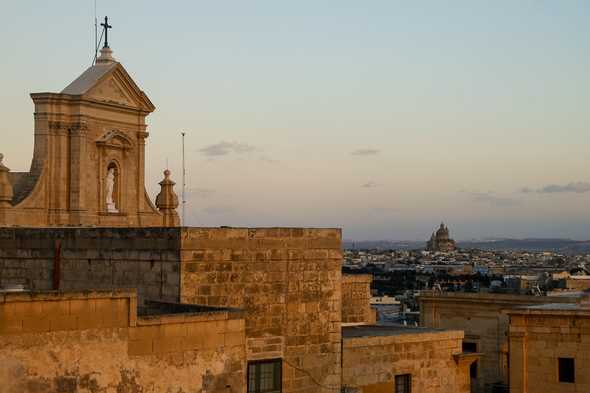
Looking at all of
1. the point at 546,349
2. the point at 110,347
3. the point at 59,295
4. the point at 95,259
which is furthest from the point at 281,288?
the point at 546,349

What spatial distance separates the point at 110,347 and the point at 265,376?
4.52 metres

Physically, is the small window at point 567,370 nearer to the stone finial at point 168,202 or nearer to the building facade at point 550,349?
the building facade at point 550,349

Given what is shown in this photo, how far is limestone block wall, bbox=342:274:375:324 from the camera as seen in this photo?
25438mm

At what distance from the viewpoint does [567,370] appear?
25031mm

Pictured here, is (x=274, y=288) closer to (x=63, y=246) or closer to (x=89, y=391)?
(x=63, y=246)

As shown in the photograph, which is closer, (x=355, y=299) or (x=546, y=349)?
(x=546, y=349)

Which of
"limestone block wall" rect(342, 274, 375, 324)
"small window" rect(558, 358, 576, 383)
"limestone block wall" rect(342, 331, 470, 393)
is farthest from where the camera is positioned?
"limestone block wall" rect(342, 274, 375, 324)

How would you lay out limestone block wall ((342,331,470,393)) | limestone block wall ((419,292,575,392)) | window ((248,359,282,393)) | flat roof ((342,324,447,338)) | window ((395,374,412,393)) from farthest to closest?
limestone block wall ((419,292,575,392)) → flat roof ((342,324,447,338)) → window ((395,374,412,393)) → limestone block wall ((342,331,470,393)) → window ((248,359,282,393))

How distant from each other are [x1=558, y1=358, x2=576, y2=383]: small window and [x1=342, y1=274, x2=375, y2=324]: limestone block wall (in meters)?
5.14

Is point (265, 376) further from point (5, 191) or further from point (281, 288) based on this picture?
point (5, 191)

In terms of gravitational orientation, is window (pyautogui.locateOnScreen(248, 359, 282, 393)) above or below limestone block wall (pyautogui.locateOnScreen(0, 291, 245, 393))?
below

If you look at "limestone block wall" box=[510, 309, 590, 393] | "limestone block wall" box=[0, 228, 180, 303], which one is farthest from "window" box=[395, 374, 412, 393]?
"limestone block wall" box=[0, 228, 180, 303]

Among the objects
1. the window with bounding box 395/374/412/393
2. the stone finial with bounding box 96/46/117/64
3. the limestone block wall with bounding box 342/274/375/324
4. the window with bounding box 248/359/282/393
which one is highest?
the stone finial with bounding box 96/46/117/64

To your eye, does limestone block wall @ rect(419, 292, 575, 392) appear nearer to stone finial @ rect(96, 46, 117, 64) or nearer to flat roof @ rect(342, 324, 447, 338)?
A: flat roof @ rect(342, 324, 447, 338)
